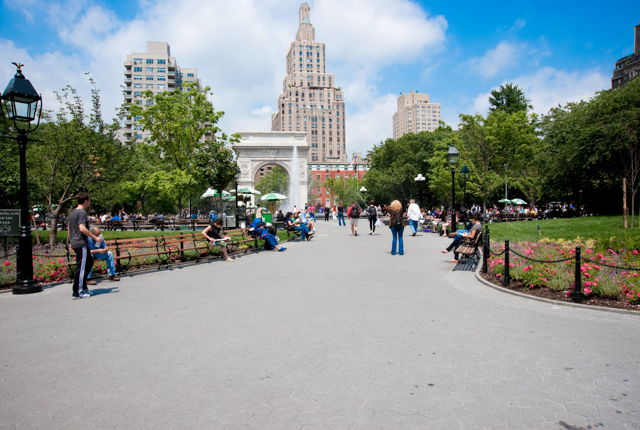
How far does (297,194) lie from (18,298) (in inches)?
1729

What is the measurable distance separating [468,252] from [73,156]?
14647 millimetres

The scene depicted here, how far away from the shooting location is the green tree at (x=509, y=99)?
5006cm

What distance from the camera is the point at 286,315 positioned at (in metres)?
5.80

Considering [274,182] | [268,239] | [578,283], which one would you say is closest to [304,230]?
[268,239]

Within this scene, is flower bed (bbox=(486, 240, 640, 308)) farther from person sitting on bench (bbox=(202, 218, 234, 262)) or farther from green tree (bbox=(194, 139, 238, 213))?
green tree (bbox=(194, 139, 238, 213))

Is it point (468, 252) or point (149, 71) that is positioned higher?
point (149, 71)

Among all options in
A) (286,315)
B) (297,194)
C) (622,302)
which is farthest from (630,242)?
(297,194)

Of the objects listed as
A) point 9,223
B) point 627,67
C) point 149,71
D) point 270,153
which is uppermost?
point 149,71

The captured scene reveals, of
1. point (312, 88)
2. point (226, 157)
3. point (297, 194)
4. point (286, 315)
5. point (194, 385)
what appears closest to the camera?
point (194, 385)

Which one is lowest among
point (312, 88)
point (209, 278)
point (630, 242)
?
point (209, 278)

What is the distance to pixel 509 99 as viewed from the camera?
5100 centimetres

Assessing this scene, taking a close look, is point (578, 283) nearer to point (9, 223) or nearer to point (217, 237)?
point (217, 237)

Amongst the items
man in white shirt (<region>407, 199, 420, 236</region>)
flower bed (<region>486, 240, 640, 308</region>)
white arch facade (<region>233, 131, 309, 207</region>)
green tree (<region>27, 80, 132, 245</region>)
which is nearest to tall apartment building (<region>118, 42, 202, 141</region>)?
white arch facade (<region>233, 131, 309, 207</region>)

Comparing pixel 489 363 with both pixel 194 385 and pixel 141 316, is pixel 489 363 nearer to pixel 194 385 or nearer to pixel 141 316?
pixel 194 385
